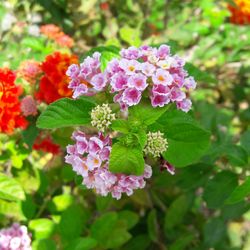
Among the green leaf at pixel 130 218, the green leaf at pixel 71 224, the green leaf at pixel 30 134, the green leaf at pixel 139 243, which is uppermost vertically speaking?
the green leaf at pixel 30 134

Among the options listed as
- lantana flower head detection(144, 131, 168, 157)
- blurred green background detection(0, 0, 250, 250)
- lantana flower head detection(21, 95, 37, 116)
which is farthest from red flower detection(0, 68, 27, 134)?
lantana flower head detection(144, 131, 168, 157)

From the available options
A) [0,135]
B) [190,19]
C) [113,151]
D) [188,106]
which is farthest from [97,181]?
[190,19]

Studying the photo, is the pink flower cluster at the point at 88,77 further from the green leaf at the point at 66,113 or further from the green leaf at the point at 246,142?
the green leaf at the point at 246,142

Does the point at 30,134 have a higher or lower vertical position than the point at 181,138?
lower

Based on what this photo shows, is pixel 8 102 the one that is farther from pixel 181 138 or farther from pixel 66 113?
pixel 181 138

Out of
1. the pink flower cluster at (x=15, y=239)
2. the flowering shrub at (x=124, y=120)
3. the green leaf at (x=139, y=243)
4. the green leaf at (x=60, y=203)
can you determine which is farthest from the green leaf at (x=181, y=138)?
the green leaf at (x=139, y=243)

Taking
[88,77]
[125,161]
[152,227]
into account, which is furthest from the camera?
[152,227]

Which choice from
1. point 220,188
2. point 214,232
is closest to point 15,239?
point 220,188

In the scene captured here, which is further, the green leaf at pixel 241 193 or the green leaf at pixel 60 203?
the green leaf at pixel 60 203
